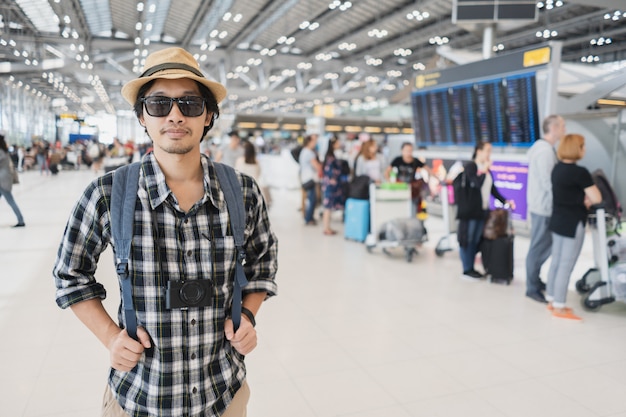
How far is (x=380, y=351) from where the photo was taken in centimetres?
352

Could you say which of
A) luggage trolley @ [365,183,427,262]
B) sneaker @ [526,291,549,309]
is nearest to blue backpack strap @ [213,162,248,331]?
sneaker @ [526,291,549,309]

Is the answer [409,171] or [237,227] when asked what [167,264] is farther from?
[409,171]

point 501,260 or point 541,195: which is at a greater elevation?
point 541,195

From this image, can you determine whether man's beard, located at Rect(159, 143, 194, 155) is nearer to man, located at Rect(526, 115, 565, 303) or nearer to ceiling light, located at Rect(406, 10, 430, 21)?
man, located at Rect(526, 115, 565, 303)

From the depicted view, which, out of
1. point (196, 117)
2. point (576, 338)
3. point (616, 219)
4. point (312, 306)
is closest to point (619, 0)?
point (616, 219)

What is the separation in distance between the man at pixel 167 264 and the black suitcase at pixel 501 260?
15.0ft

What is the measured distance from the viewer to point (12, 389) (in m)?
2.87

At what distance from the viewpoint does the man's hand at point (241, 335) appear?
1.28 metres

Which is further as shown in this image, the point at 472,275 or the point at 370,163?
the point at 370,163

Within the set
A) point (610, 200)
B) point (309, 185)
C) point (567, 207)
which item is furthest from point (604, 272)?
point (309, 185)

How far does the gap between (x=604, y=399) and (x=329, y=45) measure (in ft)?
76.3

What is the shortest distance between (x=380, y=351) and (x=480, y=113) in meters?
6.86

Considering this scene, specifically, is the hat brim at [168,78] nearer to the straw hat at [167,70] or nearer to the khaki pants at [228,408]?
the straw hat at [167,70]

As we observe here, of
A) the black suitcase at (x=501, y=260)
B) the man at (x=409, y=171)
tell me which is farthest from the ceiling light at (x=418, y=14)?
the black suitcase at (x=501, y=260)
